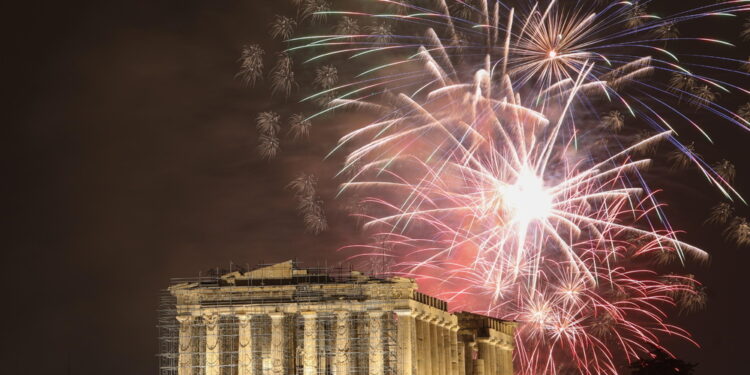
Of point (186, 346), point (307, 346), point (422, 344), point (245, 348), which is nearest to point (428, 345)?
point (422, 344)

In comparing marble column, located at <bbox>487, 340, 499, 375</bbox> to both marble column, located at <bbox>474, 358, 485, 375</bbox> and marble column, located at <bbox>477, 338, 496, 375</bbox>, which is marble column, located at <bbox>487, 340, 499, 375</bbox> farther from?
marble column, located at <bbox>474, 358, 485, 375</bbox>

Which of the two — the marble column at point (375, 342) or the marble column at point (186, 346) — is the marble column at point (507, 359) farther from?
the marble column at point (186, 346)

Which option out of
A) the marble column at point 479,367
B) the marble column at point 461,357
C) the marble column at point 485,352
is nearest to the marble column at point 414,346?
the marble column at point 461,357

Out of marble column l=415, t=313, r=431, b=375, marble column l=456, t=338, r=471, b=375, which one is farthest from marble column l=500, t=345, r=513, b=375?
marble column l=415, t=313, r=431, b=375

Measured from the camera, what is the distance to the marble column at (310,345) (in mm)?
91438

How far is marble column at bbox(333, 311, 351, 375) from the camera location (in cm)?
9181

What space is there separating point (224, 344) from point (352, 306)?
363 inches

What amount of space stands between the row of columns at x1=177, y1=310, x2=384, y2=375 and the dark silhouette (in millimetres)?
22091

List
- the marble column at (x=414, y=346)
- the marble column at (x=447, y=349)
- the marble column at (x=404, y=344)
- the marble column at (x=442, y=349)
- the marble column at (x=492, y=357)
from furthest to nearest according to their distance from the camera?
the marble column at (x=492, y=357), the marble column at (x=447, y=349), the marble column at (x=442, y=349), the marble column at (x=414, y=346), the marble column at (x=404, y=344)

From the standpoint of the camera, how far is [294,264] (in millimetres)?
94375

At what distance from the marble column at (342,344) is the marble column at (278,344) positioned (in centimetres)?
353

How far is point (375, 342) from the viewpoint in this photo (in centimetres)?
9194

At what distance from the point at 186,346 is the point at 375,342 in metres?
12.7

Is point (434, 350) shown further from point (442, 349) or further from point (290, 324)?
point (290, 324)
